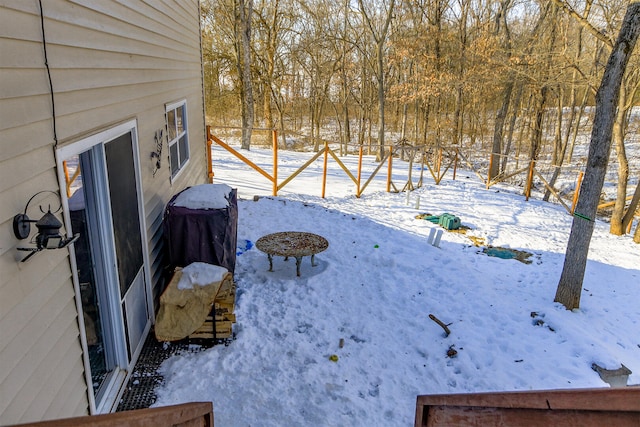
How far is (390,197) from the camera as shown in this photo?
11.0m

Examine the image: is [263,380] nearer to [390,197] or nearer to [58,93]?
[58,93]

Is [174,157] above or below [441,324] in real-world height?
above

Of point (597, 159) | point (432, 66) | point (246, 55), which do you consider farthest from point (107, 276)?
point (432, 66)

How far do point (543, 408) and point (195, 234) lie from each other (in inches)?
160

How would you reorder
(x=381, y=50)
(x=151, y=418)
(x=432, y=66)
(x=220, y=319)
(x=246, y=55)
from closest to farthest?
(x=151, y=418)
(x=220, y=319)
(x=246, y=55)
(x=381, y=50)
(x=432, y=66)

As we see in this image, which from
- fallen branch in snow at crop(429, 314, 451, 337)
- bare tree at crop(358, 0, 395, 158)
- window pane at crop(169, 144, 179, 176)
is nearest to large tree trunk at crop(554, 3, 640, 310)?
fallen branch in snow at crop(429, 314, 451, 337)

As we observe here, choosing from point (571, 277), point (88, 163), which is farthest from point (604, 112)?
point (88, 163)

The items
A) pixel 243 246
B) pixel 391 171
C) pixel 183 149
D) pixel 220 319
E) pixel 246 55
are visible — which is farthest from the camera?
pixel 246 55

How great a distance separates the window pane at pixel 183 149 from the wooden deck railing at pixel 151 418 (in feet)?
18.4

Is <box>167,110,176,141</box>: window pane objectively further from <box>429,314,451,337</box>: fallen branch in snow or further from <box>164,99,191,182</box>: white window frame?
<box>429,314,451,337</box>: fallen branch in snow

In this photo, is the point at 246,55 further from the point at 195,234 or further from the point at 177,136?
the point at 195,234

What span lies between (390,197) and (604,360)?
707 centimetres

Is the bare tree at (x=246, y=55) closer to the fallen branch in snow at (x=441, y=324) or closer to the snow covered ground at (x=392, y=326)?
the snow covered ground at (x=392, y=326)

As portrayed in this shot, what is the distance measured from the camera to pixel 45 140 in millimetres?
2146
